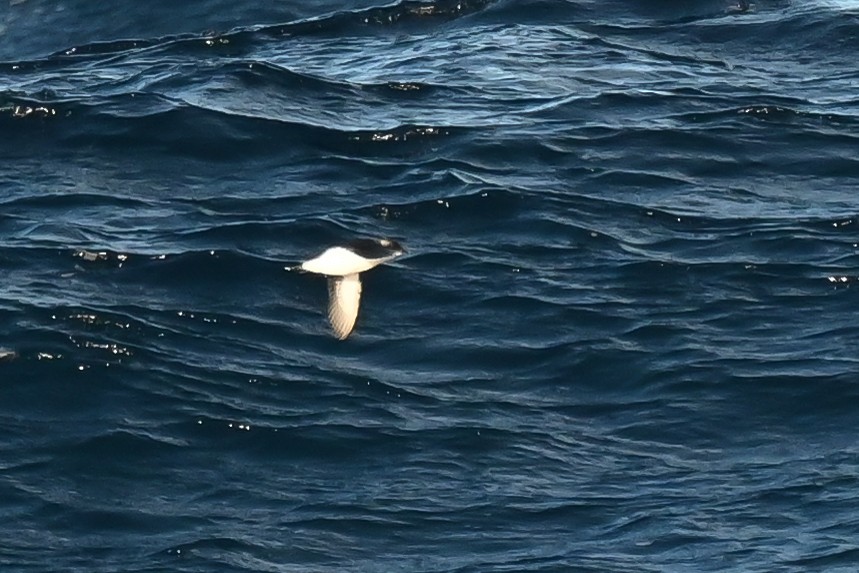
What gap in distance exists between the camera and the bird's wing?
15.4 m

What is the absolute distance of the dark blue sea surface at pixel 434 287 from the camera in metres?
12.8

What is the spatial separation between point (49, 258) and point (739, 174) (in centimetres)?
672

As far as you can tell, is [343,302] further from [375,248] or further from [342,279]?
[375,248]

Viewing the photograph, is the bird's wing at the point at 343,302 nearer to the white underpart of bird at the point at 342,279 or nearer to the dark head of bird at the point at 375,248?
the white underpart of bird at the point at 342,279

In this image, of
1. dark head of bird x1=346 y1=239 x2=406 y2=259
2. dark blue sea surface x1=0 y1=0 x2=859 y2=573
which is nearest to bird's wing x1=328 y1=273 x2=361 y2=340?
dark blue sea surface x1=0 y1=0 x2=859 y2=573

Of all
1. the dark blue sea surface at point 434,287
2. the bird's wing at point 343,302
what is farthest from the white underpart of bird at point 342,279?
the dark blue sea surface at point 434,287

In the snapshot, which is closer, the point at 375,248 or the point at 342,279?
the point at 342,279

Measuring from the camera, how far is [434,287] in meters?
16.1

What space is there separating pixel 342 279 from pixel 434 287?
2.93ft

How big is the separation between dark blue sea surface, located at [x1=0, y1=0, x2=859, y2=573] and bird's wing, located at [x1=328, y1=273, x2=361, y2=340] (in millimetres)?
125

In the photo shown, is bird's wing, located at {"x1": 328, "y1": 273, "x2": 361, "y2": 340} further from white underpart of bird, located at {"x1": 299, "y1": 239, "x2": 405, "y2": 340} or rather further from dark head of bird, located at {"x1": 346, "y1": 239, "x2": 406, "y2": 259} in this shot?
dark head of bird, located at {"x1": 346, "y1": 239, "x2": 406, "y2": 259}

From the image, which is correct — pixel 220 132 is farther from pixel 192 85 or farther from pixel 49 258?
pixel 49 258

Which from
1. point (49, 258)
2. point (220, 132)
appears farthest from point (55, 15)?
point (49, 258)

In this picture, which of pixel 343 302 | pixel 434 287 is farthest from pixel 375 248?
pixel 343 302
